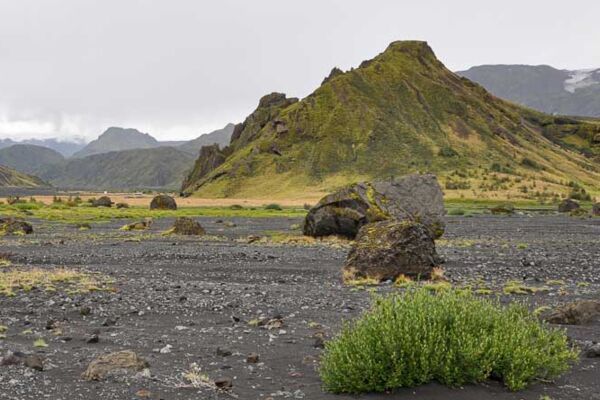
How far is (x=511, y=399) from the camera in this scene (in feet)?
25.9

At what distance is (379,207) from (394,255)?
48.1 ft

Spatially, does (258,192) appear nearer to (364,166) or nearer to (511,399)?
(364,166)

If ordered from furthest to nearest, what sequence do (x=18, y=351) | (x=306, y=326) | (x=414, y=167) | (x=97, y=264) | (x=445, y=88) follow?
1. (x=445, y=88)
2. (x=414, y=167)
3. (x=97, y=264)
4. (x=306, y=326)
5. (x=18, y=351)

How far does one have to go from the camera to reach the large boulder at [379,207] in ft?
113

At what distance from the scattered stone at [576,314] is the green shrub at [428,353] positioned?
425cm

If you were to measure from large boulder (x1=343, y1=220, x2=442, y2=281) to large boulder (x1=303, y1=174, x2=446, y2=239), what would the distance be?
1318 centimetres

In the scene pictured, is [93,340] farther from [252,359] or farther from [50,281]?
[50,281]

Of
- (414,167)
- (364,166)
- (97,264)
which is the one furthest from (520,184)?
(97,264)

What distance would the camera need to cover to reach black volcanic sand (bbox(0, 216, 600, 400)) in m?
8.86

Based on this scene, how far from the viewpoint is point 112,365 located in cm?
953

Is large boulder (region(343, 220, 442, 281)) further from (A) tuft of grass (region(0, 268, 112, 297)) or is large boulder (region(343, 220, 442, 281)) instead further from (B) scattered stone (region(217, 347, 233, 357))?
(B) scattered stone (region(217, 347, 233, 357))

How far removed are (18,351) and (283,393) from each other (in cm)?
528

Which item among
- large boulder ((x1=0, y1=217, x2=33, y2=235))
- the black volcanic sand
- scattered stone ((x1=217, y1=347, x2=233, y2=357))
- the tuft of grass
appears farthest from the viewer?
large boulder ((x1=0, y1=217, x2=33, y2=235))

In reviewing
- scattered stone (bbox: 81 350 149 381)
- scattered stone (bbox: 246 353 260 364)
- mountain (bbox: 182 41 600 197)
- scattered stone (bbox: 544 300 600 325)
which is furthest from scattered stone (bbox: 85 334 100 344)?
mountain (bbox: 182 41 600 197)
